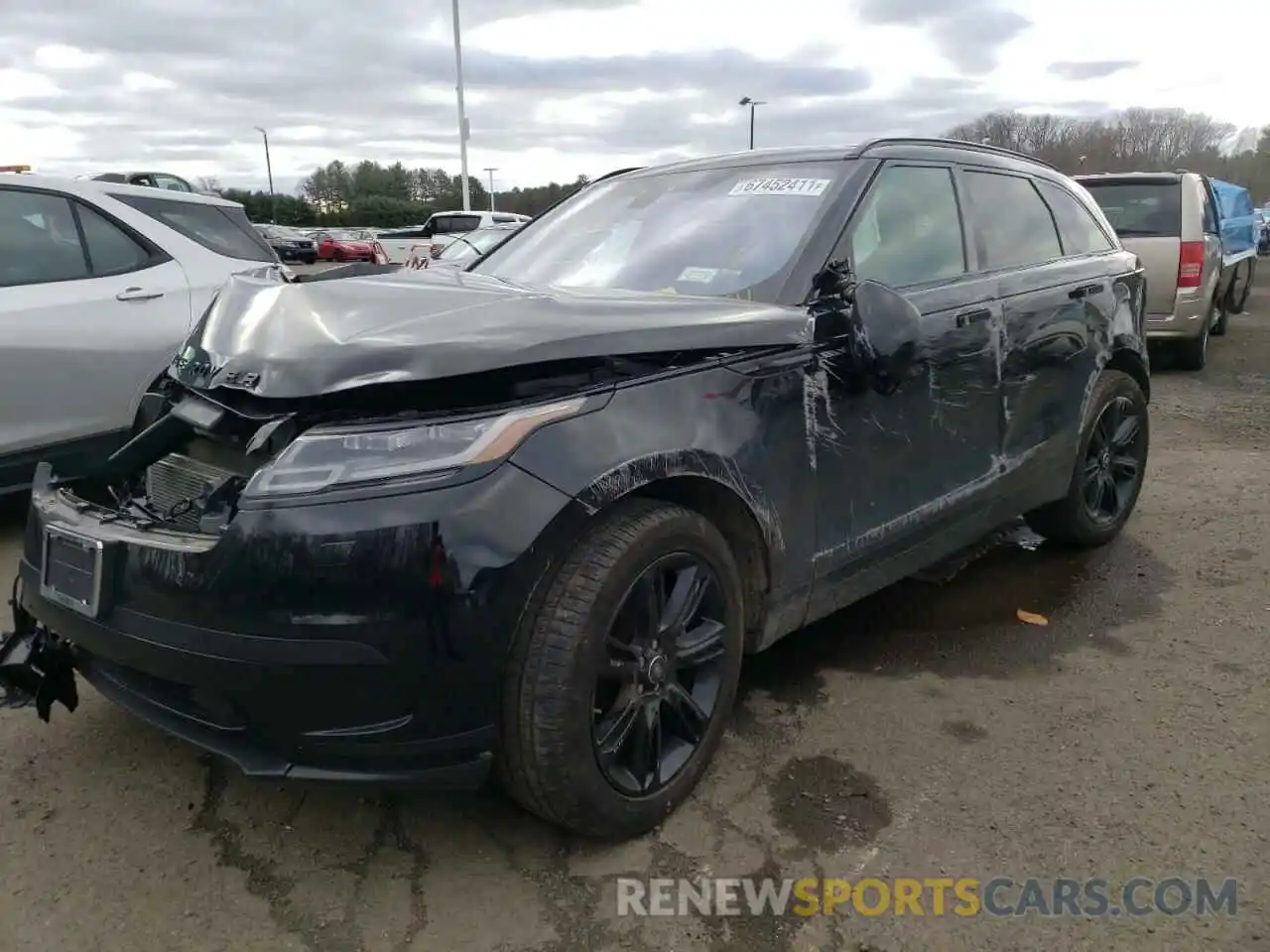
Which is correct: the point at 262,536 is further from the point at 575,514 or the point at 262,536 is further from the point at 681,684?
the point at 681,684

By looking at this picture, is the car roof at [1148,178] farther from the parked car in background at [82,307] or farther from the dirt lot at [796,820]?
the parked car in background at [82,307]

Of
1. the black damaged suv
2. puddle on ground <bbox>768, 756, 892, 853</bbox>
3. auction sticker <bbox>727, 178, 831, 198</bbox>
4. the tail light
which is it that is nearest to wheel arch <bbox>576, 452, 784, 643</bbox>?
the black damaged suv

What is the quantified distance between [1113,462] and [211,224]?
485 cm

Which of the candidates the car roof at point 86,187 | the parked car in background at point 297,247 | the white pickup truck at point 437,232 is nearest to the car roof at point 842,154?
the car roof at point 86,187

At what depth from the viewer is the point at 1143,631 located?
3.70 m

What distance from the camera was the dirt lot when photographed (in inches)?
85.2

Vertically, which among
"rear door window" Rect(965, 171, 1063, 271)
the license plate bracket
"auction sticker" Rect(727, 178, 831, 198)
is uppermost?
"auction sticker" Rect(727, 178, 831, 198)

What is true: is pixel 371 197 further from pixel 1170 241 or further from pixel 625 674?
pixel 625 674

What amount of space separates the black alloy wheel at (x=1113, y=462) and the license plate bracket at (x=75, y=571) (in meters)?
3.69

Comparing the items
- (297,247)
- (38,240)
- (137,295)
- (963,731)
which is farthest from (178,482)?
(297,247)

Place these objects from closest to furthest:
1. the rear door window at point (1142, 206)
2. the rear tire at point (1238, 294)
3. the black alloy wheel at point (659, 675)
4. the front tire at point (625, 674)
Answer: the front tire at point (625, 674) → the black alloy wheel at point (659, 675) → the rear door window at point (1142, 206) → the rear tire at point (1238, 294)

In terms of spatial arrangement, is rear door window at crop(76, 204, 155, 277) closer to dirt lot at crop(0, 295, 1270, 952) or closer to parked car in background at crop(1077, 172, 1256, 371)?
dirt lot at crop(0, 295, 1270, 952)

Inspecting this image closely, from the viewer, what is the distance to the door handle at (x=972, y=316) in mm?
3302

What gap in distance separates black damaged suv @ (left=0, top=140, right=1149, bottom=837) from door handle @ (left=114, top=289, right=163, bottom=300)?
7.23ft
